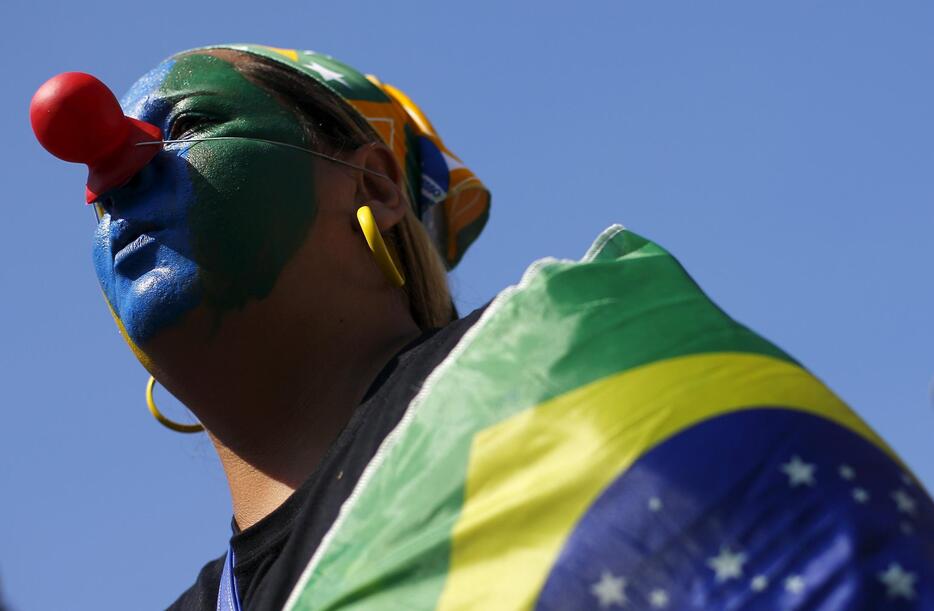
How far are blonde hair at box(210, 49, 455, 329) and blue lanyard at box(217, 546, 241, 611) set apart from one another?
788 mm

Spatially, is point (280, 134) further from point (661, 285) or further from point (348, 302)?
point (661, 285)

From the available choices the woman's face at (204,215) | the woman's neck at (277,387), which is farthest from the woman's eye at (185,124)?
the woman's neck at (277,387)

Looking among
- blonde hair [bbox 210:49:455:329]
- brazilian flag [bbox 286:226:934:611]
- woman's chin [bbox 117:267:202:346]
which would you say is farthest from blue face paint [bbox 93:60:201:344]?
brazilian flag [bbox 286:226:934:611]

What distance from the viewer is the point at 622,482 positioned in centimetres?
220

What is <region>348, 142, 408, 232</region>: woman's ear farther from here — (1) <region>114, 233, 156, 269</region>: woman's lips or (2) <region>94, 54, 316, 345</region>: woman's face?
(1) <region>114, 233, 156, 269</region>: woman's lips

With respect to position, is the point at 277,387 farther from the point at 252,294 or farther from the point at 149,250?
the point at 149,250

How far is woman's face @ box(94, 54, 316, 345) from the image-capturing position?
3111 millimetres

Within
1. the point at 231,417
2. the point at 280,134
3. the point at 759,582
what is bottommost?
the point at 231,417

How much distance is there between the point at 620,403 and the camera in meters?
2.30

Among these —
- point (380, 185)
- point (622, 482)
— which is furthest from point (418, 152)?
point (622, 482)

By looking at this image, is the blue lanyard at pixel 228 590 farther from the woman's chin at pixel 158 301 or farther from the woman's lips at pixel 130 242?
the woman's lips at pixel 130 242

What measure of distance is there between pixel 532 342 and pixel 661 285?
0.95 feet

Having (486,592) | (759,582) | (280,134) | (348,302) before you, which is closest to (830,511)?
(759,582)

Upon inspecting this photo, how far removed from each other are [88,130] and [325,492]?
3.59 feet
